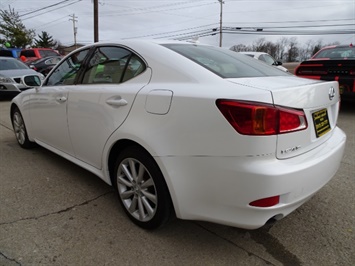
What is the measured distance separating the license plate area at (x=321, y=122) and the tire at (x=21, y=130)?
3.79 meters

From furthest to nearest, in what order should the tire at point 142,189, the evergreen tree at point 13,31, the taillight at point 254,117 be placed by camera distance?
1. the evergreen tree at point 13,31
2. the tire at point 142,189
3. the taillight at point 254,117

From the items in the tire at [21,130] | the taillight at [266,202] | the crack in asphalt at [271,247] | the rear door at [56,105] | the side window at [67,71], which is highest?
the side window at [67,71]

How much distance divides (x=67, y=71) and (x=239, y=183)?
2461 mm

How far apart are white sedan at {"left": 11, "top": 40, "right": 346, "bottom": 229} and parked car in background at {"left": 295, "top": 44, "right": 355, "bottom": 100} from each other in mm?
4426

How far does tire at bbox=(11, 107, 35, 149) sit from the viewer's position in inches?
175

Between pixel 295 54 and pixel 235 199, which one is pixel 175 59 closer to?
pixel 235 199

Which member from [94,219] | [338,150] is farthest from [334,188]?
[94,219]

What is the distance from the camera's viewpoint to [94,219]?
2.68 m

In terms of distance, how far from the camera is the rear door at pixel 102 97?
8.18 feet

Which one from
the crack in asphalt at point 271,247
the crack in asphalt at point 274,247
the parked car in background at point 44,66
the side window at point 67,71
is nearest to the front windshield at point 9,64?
the parked car in background at point 44,66

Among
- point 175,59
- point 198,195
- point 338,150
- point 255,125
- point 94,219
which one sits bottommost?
point 94,219

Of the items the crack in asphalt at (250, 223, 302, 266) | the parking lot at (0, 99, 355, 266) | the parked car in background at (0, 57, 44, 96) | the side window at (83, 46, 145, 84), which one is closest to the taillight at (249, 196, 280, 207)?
the crack in asphalt at (250, 223, 302, 266)

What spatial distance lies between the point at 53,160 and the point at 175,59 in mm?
2563

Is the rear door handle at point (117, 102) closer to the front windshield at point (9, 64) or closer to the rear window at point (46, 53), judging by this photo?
the front windshield at point (9, 64)
